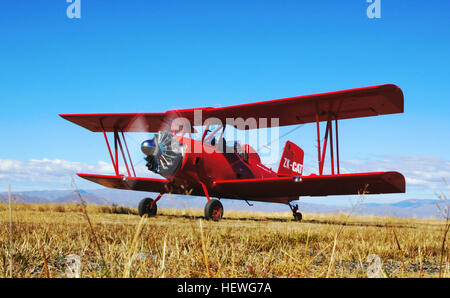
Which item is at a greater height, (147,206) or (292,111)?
(292,111)

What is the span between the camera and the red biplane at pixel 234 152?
8.33m

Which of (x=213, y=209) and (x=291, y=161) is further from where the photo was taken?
(x=291, y=161)

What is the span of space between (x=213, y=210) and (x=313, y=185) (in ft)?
8.88

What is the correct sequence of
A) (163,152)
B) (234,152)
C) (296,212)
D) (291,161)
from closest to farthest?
(163,152)
(234,152)
(296,212)
(291,161)

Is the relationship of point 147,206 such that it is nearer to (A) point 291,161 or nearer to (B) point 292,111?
(B) point 292,111

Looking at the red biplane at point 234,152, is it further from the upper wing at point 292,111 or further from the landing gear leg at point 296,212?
the landing gear leg at point 296,212

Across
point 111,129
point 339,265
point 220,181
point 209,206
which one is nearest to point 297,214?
point 220,181

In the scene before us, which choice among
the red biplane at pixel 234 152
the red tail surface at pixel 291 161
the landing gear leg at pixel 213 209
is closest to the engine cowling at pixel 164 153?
the red biplane at pixel 234 152

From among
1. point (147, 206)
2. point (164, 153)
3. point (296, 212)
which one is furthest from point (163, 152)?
point (296, 212)

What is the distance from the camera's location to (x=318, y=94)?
8.24m

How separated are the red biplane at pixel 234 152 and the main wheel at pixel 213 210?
25 mm

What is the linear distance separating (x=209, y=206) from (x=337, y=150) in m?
3.72

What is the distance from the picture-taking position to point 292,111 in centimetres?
960

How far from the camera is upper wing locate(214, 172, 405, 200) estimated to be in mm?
8078
